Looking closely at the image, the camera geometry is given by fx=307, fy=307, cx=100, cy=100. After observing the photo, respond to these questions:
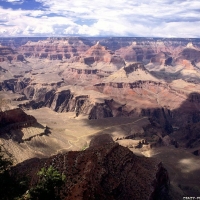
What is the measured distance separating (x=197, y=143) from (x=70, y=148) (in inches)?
2181

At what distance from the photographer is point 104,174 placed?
53.8 metres

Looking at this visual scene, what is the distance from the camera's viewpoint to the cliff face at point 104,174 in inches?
1901

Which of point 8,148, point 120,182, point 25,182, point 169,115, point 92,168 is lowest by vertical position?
point 169,115

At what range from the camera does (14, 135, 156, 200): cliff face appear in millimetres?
48281

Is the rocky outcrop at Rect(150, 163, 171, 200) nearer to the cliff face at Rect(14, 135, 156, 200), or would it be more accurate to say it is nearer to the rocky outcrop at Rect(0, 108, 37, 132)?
the cliff face at Rect(14, 135, 156, 200)

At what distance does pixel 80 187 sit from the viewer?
156ft

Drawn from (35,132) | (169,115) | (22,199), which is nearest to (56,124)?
(35,132)

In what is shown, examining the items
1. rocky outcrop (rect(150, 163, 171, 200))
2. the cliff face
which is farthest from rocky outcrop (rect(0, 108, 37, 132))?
rocky outcrop (rect(150, 163, 171, 200))

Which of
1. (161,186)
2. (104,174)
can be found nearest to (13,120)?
(161,186)

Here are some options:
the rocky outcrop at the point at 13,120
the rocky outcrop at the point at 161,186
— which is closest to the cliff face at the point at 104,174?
the rocky outcrop at the point at 161,186

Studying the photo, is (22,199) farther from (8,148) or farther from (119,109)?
(119,109)

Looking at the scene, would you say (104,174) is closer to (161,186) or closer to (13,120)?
(161,186)

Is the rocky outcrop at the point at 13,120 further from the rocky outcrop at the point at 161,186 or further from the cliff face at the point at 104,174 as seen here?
the rocky outcrop at the point at 161,186

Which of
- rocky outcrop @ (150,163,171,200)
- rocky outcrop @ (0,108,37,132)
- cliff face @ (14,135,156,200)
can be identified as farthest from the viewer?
rocky outcrop @ (0,108,37,132)
